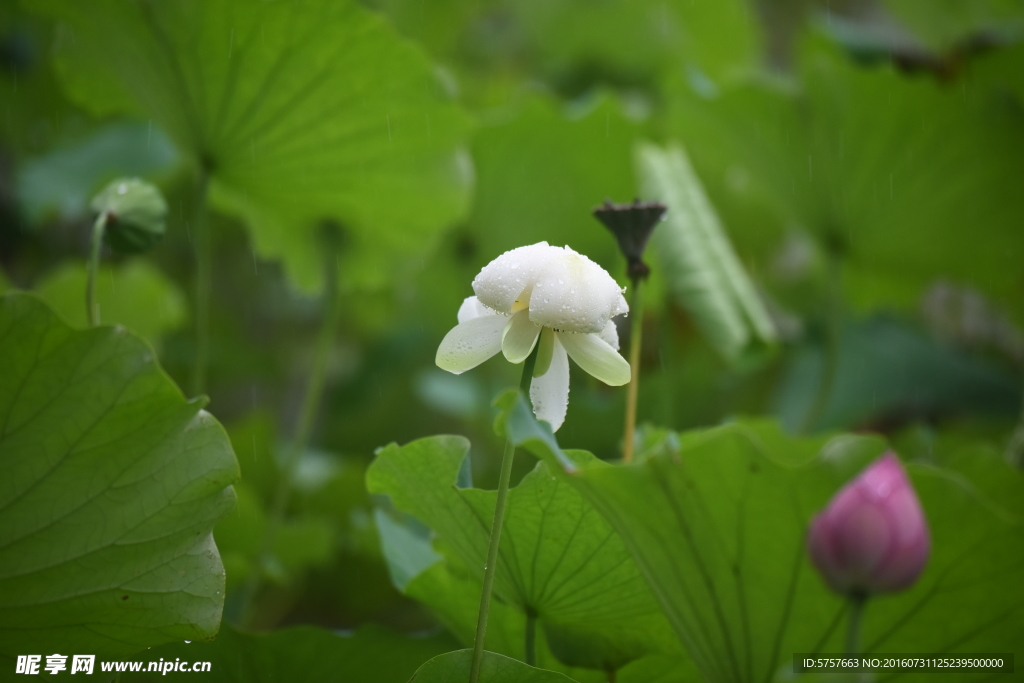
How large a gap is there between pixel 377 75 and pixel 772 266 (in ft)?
2.75

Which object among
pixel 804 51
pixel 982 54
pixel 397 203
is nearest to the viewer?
pixel 397 203

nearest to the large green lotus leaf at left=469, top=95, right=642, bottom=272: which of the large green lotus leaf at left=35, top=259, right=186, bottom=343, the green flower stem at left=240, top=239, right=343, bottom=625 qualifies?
the green flower stem at left=240, top=239, right=343, bottom=625

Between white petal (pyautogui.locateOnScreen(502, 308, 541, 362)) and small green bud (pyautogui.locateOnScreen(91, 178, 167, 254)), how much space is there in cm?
26

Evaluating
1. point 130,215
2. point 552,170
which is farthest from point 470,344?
point 552,170

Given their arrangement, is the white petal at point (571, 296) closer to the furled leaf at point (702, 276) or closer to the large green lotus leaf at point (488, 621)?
the large green lotus leaf at point (488, 621)

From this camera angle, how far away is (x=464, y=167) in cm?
69

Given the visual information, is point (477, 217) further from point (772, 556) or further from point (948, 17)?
point (948, 17)

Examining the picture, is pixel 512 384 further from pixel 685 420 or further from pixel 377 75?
pixel 377 75

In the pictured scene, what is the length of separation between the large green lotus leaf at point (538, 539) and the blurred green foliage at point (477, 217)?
0.01m

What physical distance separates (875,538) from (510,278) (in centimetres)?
16

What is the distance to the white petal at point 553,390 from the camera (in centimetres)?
34

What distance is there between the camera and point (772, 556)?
351 mm

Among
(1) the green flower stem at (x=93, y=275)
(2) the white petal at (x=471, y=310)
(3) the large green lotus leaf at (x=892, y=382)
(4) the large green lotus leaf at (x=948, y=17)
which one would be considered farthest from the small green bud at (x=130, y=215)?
(4) the large green lotus leaf at (x=948, y=17)

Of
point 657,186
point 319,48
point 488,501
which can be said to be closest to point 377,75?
point 319,48
